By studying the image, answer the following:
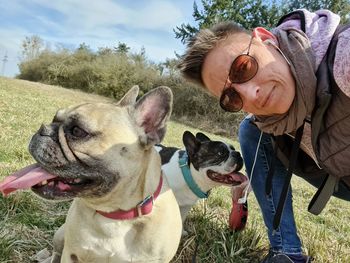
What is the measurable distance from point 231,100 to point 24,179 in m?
1.20

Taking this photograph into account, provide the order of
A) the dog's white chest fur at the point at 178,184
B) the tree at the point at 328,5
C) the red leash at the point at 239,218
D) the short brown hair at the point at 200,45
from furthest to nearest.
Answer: the tree at the point at 328,5 → the dog's white chest fur at the point at 178,184 → the red leash at the point at 239,218 → the short brown hair at the point at 200,45

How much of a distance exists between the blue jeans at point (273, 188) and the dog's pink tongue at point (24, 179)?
5.10 feet

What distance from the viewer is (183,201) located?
378cm

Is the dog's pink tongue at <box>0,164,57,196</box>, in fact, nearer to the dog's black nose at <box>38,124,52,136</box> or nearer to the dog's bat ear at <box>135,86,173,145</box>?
the dog's black nose at <box>38,124,52,136</box>

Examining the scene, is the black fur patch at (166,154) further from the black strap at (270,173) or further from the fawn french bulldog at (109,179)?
the fawn french bulldog at (109,179)

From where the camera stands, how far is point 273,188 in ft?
10.3

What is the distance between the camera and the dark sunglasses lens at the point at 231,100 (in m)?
2.58

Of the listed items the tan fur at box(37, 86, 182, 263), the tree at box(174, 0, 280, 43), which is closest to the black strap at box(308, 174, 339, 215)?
the tan fur at box(37, 86, 182, 263)

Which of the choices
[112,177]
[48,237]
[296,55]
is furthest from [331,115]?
[48,237]

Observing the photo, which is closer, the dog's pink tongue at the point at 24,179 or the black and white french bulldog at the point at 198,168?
A: the dog's pink tongue at the point at 24,179

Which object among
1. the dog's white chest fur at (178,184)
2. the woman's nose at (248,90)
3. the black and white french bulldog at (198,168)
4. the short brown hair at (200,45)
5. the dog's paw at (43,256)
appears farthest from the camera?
the black and white french bulldog at (198,168)

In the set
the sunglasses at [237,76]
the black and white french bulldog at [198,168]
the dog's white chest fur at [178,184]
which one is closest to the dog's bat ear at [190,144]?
the black and white french bulldog at [198,168]

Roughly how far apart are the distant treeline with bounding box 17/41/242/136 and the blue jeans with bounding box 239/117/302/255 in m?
14.4

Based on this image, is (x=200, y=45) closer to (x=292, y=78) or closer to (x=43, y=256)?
(x=292, y=78)
